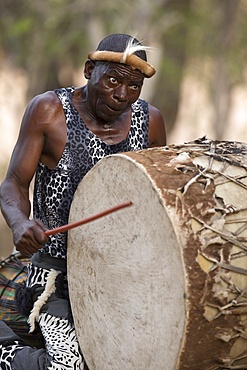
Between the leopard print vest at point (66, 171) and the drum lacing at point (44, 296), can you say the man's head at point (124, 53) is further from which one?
the drum lacing at point (44, 296)

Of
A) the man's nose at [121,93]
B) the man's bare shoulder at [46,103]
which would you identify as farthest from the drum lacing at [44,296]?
the man's nose at [121,93]

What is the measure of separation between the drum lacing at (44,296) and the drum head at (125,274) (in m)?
0.18

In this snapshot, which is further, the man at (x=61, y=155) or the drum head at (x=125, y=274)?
the man at (x=61, y=155)

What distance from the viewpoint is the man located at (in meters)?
3.61

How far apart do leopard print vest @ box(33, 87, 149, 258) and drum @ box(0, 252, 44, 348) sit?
47 cm

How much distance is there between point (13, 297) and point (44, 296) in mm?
648

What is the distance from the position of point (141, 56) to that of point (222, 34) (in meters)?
13.4

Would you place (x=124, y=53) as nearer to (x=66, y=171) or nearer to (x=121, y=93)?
Result: (x=121, y=93)

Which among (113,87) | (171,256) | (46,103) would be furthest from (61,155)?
(171,256)

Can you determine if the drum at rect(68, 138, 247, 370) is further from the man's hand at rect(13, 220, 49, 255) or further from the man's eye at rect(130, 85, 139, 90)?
the man's eye at rect(130, 85, 139, 90)

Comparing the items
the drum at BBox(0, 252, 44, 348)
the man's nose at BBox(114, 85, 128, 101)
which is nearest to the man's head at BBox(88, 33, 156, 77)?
the man's nose at BBox(114, 85, 128, 101)

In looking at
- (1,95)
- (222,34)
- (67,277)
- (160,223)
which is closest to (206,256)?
(160,223)

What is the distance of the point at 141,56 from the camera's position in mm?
3623

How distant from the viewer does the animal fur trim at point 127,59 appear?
355cm
